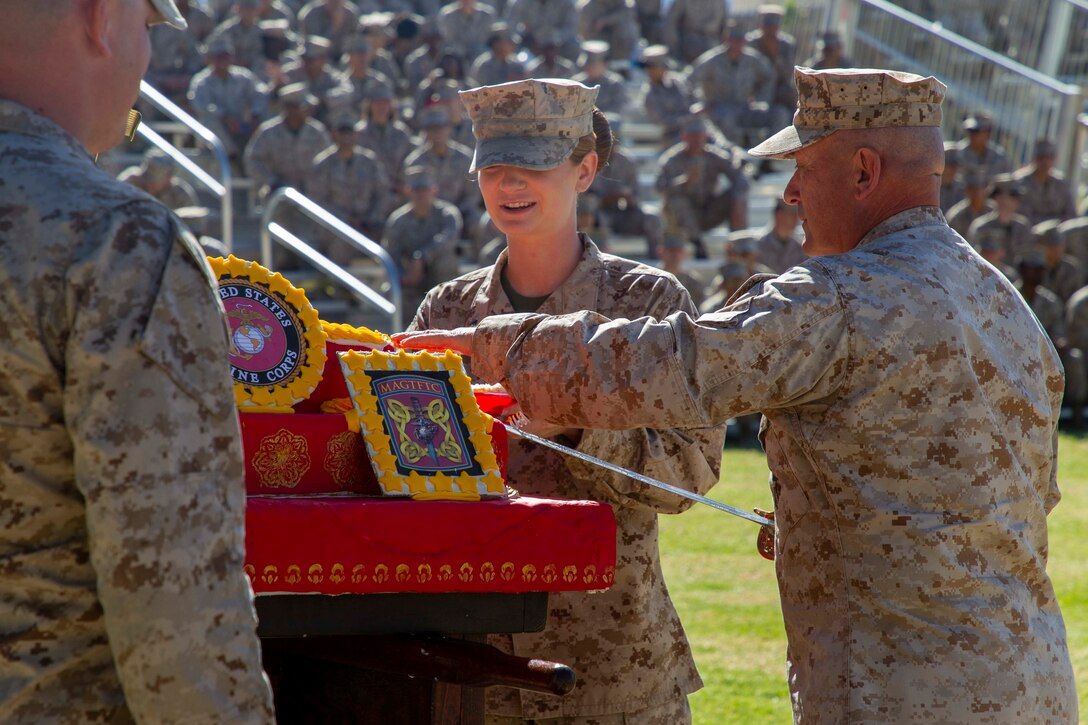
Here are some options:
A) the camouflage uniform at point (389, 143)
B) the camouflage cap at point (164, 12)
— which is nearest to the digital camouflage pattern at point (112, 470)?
the camouflage cap at point (164, 12)

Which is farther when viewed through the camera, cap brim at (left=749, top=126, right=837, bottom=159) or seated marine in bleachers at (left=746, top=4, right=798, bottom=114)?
seated marine in bleachers at (left=746, top=4, right=798, bottom=114)

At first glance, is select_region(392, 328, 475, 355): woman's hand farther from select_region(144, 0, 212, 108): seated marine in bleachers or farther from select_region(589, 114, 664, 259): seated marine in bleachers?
select_region(144, 0, 212, 108): seated marine in bleachers

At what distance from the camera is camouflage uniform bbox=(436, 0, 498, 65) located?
18.5m

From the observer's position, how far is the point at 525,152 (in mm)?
3141

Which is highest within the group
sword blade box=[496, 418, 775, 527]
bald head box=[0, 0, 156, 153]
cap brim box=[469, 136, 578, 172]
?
bald head box=[0, 0, 156, 153]

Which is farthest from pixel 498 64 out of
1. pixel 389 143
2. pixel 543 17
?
pixel 389 143

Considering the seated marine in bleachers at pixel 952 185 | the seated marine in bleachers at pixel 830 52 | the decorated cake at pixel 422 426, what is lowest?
the seated marine in bleachers at pixel 952 185

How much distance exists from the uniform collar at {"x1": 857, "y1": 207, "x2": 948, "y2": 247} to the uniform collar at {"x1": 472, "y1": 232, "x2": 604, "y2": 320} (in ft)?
2.49

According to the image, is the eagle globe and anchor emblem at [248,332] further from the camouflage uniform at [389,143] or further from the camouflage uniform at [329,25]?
the camouflage uniform at [329,25]

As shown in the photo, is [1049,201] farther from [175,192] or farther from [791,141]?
[791,141]

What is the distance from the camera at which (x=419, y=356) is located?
264cm

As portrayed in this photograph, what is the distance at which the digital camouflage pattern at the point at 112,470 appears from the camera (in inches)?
65.3

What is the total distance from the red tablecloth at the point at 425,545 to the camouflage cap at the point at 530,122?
3.18 ft

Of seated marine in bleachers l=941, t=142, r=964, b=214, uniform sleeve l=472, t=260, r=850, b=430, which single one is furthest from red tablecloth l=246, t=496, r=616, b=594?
seated marine in bleachers l=941, t=142, r=964, b=214
